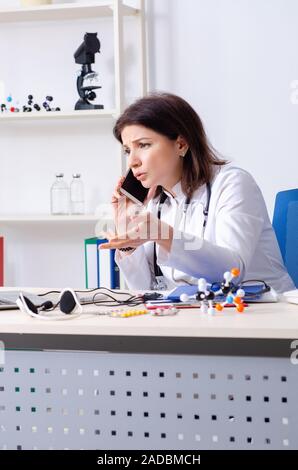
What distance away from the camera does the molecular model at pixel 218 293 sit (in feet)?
5.02

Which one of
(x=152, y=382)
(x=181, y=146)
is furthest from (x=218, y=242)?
(x=152, y=382)

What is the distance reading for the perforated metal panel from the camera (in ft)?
4.54

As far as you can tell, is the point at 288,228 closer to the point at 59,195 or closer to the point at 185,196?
the point at 185,196

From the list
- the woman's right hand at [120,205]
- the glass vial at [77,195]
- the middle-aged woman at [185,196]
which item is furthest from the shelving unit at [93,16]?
the woman's right hand at [120,205]

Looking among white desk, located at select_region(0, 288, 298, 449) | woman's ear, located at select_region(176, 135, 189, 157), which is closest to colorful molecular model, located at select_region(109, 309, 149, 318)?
white desk, located at select_region(0, 288, 298, 449)

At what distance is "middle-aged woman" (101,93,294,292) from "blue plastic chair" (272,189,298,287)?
185 mm

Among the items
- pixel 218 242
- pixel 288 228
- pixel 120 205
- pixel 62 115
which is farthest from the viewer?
pixel 62 115

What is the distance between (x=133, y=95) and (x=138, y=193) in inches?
60.8

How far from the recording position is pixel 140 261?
2.27m

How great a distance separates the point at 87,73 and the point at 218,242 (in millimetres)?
1896

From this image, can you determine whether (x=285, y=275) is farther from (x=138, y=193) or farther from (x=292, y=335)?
(x=292, y=335)

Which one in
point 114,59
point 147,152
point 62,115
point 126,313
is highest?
point 114,59

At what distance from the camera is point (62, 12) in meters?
3.59

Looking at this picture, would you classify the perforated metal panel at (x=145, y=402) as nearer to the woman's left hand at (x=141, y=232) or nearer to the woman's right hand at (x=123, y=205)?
the woman's left hand at (x=141, y=232)
